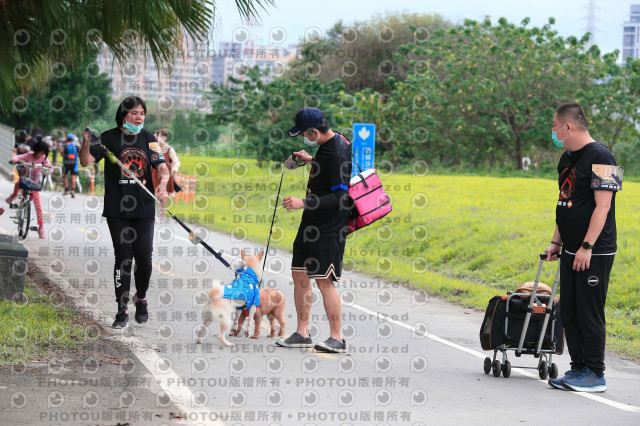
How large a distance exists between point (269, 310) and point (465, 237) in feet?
30.6

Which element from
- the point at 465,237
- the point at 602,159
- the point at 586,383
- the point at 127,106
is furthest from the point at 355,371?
the point at 465,237

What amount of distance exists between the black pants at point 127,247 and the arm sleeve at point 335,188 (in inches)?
74.9

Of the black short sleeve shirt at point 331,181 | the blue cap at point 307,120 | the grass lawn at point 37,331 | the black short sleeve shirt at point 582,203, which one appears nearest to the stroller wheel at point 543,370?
the black short sleeve shirt at point 582,203

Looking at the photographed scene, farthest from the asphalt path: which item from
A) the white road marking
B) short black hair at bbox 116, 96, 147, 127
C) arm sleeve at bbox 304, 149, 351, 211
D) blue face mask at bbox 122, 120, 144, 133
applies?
short black hair at bbox 116, 96, 147, 127

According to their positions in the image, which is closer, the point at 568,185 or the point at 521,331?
the point at 568,185

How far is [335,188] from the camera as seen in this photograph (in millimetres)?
8211

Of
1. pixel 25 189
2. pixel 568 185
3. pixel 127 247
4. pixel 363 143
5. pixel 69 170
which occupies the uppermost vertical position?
pixel 363 143

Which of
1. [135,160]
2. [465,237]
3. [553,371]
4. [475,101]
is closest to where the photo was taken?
[553,371]

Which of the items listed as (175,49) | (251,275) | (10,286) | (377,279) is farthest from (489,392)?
(377,279)

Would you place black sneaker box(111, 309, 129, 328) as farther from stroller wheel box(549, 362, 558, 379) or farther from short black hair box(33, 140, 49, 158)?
short black hair box(33, 140, 49, 158)

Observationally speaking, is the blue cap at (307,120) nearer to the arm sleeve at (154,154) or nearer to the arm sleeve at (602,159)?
the arm sleeve at (154,154)

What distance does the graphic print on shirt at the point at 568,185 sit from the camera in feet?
24.5

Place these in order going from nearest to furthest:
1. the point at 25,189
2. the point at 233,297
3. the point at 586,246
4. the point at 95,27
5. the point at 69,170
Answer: the point at 586,246 → the point at 233,297 → the point at 95,27 → the point at 25,189 → the point at 69,170

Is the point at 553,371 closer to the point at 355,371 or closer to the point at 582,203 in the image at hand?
the point at 582,203
